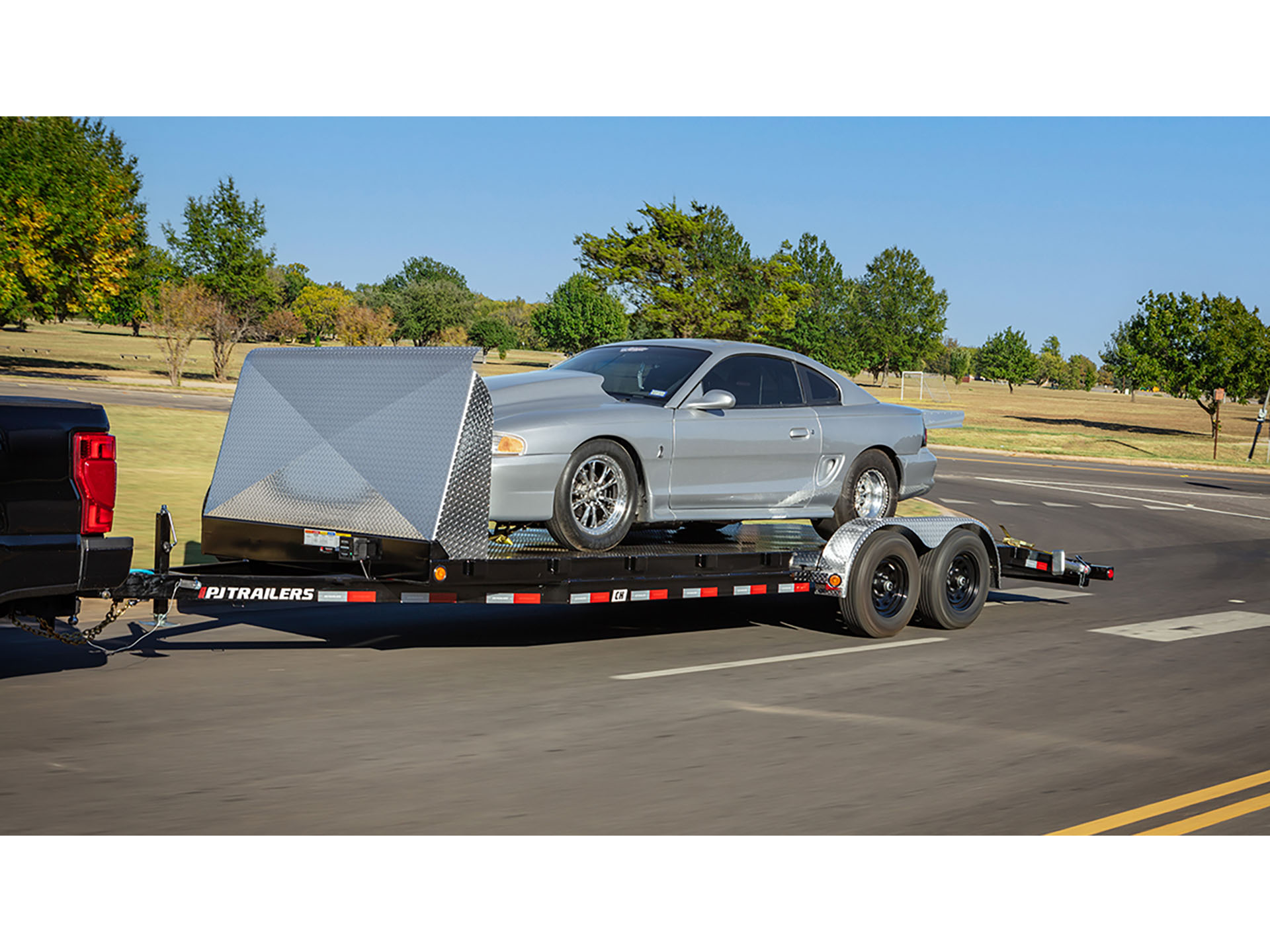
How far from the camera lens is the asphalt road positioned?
5496mm

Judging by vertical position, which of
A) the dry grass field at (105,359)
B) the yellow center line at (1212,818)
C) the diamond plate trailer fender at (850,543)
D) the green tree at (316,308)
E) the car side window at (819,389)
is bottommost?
the yellow center line at (1212,818)

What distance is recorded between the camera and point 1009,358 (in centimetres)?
16638

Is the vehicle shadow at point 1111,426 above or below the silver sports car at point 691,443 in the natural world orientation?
above

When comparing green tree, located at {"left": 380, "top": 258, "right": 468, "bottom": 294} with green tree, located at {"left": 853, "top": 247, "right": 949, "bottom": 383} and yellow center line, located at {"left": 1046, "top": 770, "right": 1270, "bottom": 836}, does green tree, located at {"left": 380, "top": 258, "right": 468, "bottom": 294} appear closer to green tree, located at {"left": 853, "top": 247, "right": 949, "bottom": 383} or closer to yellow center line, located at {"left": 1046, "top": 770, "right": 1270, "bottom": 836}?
green tree, located at {"left": 853, "top": 247, "right": 949, "bottom": 383}

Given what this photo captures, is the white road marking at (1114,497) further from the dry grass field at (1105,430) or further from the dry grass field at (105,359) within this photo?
the dry grass field at (105,359)

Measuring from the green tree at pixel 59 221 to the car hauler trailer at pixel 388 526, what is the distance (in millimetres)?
39840

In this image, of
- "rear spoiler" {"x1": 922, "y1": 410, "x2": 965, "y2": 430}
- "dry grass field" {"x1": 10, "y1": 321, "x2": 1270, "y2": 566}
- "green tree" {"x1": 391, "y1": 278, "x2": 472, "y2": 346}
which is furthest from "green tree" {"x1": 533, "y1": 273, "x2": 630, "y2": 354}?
"rear spoiler" {"x1": 922, "y1": 410, "x2": 965, "y2": 430}

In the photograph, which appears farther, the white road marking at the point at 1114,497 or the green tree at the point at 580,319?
the green tree at the point at 580,319

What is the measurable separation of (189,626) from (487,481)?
11.0ft

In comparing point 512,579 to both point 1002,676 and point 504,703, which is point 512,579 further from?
point 1002,676

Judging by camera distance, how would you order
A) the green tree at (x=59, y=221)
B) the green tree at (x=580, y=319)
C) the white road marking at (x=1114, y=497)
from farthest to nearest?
the green tree at (x=580, y=319)
the green tree at (x=59, y=221)
the white road marking at (x=1114, y=497)

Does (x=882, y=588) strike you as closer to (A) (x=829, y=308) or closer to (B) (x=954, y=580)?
(B) (x=954, y=580)

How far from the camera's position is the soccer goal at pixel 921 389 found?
98.5 metres

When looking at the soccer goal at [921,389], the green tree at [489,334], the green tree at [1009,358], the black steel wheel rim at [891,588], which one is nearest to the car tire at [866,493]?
the black steel wheel rim at [891,588]
